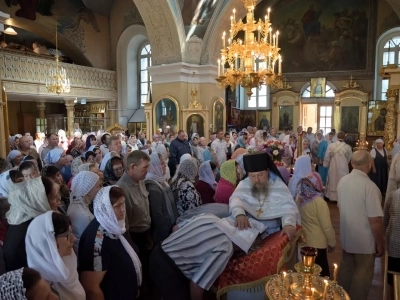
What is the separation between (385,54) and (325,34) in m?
3.00

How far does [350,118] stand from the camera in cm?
1609

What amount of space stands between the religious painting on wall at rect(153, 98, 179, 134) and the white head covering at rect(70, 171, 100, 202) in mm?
9567

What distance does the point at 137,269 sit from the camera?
2268 mm

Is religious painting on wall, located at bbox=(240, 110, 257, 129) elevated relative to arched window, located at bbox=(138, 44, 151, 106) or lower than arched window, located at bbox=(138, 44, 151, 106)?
lower

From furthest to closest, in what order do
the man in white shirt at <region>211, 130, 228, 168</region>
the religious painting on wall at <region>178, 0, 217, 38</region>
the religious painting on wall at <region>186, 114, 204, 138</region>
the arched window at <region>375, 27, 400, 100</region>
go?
the arched window at <region>375, 27, 400, 100</region>, the religious painting on wall at <region>186, 114, 204, 138</region>, the religious painting on wall at <region>178, 0, 217, 38</region>, the man in white shirt at <region>211, 130, 228, 168</region>

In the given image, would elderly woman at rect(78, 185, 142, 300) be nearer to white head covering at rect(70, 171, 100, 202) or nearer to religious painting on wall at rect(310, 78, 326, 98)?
white head covering at rect(70, 171, 100, 202)

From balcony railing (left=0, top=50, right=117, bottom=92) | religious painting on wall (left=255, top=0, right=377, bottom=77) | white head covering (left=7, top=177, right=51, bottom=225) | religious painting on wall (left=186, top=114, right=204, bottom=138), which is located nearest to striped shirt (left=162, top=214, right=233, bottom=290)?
white head covering (left=7, top=177, right=51, bottom=225)

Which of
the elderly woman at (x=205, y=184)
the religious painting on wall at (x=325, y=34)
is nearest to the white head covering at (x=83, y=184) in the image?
the elderly woman at (x=205, y=184)

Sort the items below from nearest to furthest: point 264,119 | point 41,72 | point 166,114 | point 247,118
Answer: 1. point 166,114
2. point 41,72
3. point 264,119
4. point 247,118

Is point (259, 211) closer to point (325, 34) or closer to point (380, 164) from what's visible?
point (380, 164)

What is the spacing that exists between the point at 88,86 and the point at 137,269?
15.3m

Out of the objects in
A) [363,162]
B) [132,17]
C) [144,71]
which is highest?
[132,17]

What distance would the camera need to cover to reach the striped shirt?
2074 mm

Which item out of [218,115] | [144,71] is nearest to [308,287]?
[218,115]
